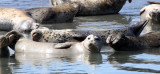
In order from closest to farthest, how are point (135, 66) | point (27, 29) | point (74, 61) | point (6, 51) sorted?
point (135, 66)
point (74, 61)
point (6, 51)
point (27, 29)

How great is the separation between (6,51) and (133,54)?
1965 mm

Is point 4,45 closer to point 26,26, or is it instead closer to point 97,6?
point 26,26

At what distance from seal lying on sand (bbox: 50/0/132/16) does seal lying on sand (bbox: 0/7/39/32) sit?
2.51m

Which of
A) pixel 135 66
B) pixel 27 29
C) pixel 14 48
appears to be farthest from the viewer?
pixel 27 29

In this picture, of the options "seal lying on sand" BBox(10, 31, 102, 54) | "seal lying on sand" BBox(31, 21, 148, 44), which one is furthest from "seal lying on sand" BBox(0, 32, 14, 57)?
"seal lying on sand" BBox(31, 21, 148, 44)

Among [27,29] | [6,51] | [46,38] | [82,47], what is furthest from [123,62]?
[27,29]

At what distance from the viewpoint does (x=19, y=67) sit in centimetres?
635

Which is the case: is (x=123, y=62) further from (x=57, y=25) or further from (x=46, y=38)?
(x=57, y=25)

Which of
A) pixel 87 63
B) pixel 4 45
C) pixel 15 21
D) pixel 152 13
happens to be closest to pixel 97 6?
pixel 152 13

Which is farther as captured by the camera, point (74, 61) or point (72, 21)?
point (72, 21)

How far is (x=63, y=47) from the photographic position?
751 centimetres

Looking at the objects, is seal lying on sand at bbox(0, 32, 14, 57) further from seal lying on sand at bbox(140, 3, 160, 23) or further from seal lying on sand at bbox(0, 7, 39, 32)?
seal lying on sand at bbox(140, 3, 160, 23)

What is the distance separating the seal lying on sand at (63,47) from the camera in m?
7.48

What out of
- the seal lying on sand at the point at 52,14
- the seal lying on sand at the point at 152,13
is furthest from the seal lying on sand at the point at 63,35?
the seal lying on sand at the point at 52,14
